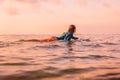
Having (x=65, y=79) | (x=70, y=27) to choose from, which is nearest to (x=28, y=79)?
(x=65, y=79)

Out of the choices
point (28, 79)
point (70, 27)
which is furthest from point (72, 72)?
point (70, 27)

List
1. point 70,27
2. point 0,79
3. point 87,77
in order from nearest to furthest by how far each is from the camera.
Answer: point 0,79 < point 87,77 < point 70,27

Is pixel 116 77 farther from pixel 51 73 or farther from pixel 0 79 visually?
pixel 0 79

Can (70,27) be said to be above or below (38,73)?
above

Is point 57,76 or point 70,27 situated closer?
point 57,76

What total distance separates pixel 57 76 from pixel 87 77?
0.68 m

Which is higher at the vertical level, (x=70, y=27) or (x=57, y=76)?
(x=70, y=27)

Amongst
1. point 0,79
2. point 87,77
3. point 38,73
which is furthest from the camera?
point 38,73

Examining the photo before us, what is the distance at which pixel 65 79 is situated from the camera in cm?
498

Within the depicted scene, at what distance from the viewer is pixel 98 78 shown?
509 centimetres

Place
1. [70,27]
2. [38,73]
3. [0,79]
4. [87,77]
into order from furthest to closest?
[70,27]
[38,73]
[87,77]
[0,79]

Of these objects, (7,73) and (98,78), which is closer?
(98,78)

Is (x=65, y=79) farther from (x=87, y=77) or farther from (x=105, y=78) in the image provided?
(x=105, y=78)

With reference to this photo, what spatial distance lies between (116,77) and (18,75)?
215 cm
